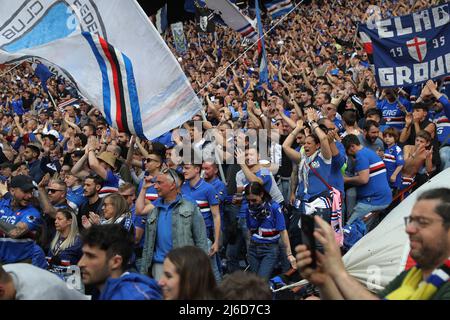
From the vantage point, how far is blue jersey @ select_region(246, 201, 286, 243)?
7082 mm

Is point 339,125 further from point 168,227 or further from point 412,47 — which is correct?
point 168,227

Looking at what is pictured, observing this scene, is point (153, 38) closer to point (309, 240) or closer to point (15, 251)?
point (15, 251)

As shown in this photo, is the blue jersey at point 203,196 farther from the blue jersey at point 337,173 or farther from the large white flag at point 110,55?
the blue jersey at point 337,173

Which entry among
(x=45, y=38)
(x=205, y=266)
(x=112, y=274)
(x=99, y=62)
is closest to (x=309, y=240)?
(x=205, y=266)

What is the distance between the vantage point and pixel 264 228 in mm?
7125

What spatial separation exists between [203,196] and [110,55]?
1696 mm

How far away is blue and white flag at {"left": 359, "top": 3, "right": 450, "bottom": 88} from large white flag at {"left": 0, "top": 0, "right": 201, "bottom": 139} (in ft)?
11.7

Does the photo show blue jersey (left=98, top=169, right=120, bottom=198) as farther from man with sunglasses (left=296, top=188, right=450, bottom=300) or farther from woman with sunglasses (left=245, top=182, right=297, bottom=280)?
man with sunglasses (left=296, top=188, right=450, bottom=300)

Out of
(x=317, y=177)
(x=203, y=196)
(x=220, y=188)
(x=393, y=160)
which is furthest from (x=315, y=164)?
(x=393, y=160)

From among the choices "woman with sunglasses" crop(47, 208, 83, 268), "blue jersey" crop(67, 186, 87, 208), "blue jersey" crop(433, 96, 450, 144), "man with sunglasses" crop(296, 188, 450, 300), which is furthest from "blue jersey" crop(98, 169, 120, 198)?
"man with sunglasses" crop(296, 188, 450, 300)

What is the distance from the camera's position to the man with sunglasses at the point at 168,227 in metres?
6.04

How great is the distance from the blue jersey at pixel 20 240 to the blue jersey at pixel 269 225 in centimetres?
213

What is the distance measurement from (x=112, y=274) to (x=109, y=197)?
253cm

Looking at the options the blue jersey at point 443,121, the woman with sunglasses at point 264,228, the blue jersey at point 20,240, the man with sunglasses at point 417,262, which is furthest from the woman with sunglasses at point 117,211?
the blue jersey at point 443,121
